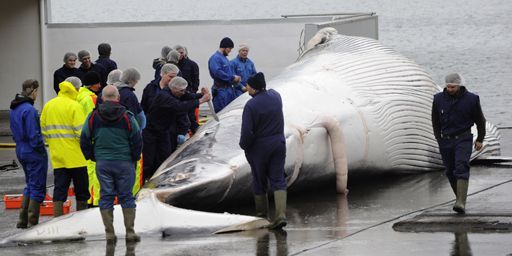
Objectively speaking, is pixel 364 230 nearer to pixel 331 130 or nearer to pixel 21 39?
pixel 331 130

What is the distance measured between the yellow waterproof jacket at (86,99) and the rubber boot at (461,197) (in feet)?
14.1

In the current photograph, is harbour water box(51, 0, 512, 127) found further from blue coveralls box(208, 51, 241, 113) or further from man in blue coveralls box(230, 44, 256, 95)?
blue coveralls box(208, 51, 241, 113)

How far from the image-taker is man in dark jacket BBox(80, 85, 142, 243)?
13227mm

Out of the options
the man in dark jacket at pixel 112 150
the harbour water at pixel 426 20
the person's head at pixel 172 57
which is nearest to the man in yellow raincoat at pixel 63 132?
the man in dark jacket at pixel 112 150

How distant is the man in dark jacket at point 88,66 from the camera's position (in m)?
19.1

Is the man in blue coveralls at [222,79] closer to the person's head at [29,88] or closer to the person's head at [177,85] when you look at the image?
the person's head at [177,85]

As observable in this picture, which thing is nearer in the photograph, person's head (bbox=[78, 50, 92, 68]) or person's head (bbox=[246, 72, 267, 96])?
person's head (bbox=[246, 72, 267, 96])

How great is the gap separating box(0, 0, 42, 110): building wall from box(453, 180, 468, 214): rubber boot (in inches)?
583

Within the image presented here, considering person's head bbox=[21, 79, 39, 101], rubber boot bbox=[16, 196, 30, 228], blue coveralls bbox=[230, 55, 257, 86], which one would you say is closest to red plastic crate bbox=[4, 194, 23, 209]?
rubber boot bbox=[16, 196, 30, 228]

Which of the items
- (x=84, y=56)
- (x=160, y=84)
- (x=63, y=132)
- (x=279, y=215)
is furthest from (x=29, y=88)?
(x=84, y=56)

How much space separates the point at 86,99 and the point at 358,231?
3.68 meters

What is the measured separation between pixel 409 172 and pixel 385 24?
78134mm

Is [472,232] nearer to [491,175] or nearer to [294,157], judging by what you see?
[294,157]

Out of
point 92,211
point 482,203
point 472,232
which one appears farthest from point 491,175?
point 92,211
